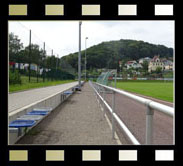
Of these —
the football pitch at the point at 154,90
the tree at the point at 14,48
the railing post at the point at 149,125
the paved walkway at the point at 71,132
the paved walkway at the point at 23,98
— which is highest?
the tree at the point at 14,48

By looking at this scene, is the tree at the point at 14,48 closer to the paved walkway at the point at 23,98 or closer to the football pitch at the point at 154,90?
the paved walkway at the point at 23,98

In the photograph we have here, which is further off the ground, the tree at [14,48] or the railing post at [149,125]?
the tree at [14,48]

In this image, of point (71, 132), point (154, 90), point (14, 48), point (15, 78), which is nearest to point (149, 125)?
point (71, 132)

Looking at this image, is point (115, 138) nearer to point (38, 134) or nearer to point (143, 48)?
point (38, 134)

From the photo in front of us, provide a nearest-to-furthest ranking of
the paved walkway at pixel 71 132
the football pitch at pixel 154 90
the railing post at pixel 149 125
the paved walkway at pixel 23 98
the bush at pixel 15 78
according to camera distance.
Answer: the railing post at pixel 149 125
the paved walkway at pixel 71 132
the paved walkway at pixel 23 98
the bush at pixel 15 78
the football pitch at pixel 154 90

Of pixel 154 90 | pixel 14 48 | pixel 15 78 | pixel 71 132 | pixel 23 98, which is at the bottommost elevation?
pixel 154 90

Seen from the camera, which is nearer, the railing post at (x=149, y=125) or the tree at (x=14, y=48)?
the railing post at (x=149, y=125)

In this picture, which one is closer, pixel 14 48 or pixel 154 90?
pixel 14 48

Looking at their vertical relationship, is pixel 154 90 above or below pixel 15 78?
below

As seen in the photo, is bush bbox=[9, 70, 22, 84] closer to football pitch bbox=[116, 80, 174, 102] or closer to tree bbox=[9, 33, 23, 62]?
tree bbox=[9, 33, 23, 62]

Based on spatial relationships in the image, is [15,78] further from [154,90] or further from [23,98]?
[154,90]

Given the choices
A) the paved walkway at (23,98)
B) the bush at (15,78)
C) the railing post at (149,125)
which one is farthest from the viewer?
the bush at (15,78)

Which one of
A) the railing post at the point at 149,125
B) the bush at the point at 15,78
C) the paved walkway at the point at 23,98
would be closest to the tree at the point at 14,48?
the bush at the point at 15,78
